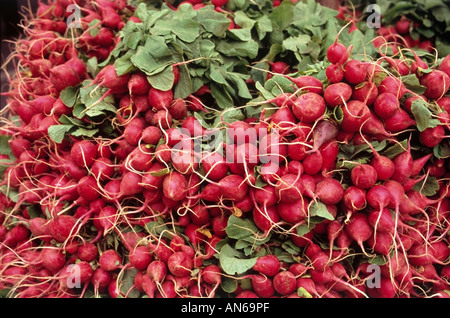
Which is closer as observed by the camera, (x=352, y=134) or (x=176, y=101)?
(x=352, y=134)

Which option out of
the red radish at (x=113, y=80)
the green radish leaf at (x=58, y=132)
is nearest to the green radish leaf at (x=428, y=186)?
the red radish at (x=113, y=80)

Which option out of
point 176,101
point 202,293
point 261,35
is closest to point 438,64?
point 261,35

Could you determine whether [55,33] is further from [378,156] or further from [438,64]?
[438,64]

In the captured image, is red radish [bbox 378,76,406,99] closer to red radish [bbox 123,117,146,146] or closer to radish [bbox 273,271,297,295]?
radish [bbox 273,271,297,295]

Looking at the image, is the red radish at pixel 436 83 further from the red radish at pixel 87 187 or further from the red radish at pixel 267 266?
the red radish at pixel 87 187

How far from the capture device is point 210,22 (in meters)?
1.76

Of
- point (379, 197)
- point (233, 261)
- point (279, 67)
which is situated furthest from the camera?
point (279, 67)

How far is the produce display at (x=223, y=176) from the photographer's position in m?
1.36

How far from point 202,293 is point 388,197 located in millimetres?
842

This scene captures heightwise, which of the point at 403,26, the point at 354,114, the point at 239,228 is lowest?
the point at 239,228

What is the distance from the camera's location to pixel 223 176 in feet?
4.74
